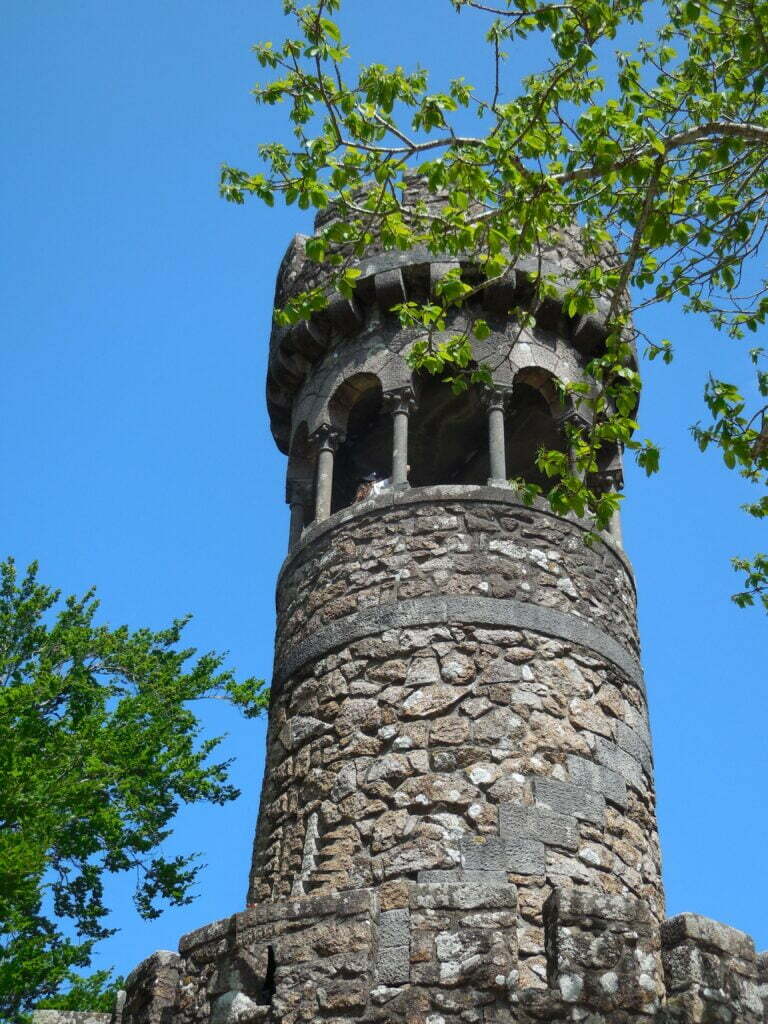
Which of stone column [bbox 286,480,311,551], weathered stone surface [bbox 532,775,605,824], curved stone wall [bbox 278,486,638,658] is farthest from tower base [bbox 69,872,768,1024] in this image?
stone column [bbox 286,480,311,551]

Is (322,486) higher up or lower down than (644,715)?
higher up

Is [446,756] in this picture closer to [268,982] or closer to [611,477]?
[268,982]

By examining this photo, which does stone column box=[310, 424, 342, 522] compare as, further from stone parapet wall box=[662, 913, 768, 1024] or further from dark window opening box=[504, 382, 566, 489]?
stone parapet wall box=[662, 913, 768, 1024]

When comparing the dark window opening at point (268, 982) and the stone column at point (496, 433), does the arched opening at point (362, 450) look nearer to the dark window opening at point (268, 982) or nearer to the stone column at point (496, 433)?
the stone column at point (496, 433)

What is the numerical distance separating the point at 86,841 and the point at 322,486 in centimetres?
735

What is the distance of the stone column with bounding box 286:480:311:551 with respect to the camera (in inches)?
402

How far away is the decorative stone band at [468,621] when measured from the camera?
8.02 metres

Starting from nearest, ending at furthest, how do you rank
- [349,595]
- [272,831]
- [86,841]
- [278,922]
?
[278,922]
[272,831]
[349,595]
[86,841]

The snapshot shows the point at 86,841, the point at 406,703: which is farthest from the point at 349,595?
the point at 86,841

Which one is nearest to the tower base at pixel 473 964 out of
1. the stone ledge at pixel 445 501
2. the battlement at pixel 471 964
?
the battlement at pixel 471 964

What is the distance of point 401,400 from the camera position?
9469mm

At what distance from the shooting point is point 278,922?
20.2 feet

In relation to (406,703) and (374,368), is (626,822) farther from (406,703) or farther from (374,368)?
(374,368)

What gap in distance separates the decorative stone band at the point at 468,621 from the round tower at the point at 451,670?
0.01 meters
